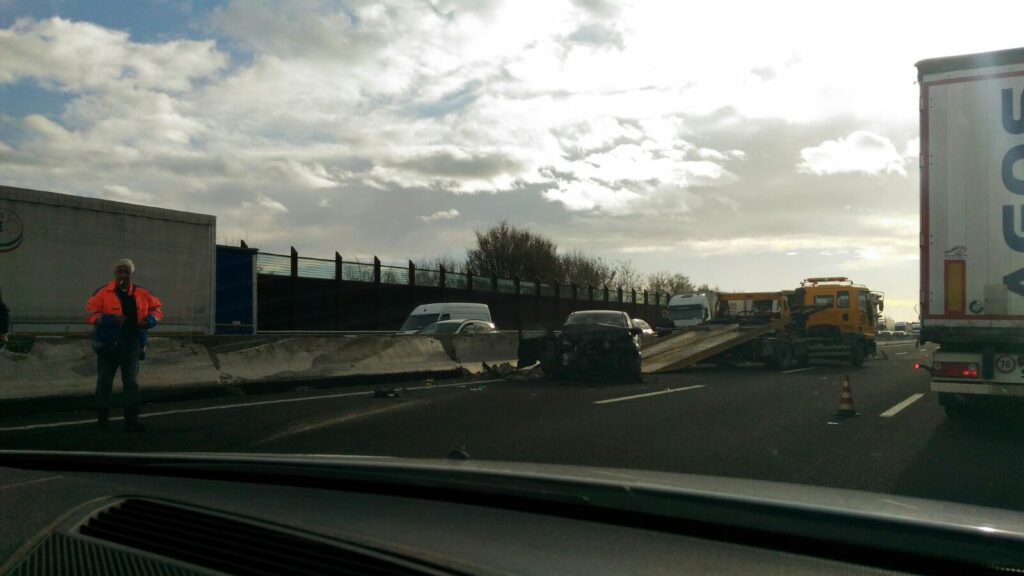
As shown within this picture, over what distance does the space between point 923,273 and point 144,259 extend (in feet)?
46.0

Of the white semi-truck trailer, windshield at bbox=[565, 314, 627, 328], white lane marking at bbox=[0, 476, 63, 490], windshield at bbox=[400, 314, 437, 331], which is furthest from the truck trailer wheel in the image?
windshield at bbox=[400, 314, 437, 331]

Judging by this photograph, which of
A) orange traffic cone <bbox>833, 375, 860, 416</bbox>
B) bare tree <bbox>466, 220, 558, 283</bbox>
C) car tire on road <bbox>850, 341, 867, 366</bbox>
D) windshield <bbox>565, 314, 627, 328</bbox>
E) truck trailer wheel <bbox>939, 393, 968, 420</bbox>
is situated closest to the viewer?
truck trailer wheel <bbox>939, 393, 968, 420</bbox>

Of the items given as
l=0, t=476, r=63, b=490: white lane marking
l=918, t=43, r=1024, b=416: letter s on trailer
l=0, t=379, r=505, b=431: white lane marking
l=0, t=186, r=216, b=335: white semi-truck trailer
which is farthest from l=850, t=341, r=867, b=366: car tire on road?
l=0, t=476, r=63, b=490: white lane marking

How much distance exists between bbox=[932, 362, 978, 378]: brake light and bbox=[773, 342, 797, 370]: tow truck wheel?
13316 millimetres

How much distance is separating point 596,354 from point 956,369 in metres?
7.54

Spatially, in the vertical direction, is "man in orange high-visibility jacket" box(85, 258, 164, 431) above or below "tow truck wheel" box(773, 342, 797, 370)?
above

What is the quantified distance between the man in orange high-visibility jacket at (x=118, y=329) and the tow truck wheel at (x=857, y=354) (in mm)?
21165

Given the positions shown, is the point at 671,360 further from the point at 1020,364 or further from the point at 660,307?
the point at 660,307

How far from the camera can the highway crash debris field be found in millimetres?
16375

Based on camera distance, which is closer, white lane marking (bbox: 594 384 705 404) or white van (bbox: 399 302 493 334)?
white lane marking (bbox: 594 384 705 404)

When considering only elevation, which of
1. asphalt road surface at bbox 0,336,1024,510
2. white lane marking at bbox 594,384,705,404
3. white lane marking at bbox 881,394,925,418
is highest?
asphalt road surface at bbox 0,336,1024,510

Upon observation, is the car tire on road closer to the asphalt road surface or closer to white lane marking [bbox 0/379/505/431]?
the asphalt road surface

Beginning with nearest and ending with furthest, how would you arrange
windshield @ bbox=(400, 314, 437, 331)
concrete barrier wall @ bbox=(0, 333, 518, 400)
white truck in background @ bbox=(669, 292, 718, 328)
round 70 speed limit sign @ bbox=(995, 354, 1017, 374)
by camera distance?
round 70 speed limit sign @ bbox=(995, 354, 1017, 374) < concrete barrier wall @ bbox=(0, 333, 518, 400) < windshield @ bbox=(400, 314, 437, 331) < white truck in background @ bbox=(669, 292, 718, 328)

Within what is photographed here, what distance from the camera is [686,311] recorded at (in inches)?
1328
